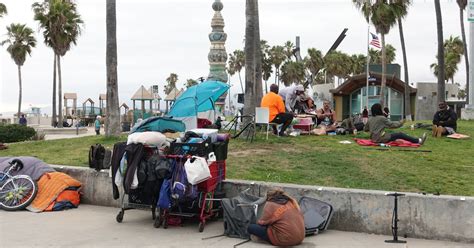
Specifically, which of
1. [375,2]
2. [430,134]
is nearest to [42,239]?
[430,134]

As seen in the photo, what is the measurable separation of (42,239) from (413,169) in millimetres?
6467

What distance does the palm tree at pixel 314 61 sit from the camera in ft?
262

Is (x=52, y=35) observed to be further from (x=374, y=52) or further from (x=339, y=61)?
(x=374, y=52)

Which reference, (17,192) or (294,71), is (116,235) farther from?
(294,71)

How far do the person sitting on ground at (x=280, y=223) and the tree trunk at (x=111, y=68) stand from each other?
11.1m

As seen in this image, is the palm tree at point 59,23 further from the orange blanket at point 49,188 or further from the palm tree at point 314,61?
the palm tree at point 314,61

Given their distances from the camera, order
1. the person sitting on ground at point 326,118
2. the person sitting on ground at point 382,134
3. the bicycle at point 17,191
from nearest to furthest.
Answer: the bicycle at point 17,191 → the person sitting on ground at point 382,134 → the person sitting on ground at point 326,118

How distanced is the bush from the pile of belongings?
42.3 feet

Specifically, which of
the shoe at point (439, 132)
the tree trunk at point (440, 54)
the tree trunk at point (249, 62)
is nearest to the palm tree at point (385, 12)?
the tree trunk at point (440, 54)

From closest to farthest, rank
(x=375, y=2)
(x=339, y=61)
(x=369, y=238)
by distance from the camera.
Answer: (x=369, y=238)
(x=375, y=2)
(x=339, y=61)

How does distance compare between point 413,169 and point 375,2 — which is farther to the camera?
point 375,2

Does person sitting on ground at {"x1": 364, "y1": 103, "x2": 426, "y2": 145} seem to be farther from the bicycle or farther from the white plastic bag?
the bicycle

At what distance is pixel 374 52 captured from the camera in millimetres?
76250

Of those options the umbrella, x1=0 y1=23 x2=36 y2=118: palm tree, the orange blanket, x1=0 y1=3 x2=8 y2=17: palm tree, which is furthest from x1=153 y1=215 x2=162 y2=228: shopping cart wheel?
x1=0 y1=23 x2=36 y2=118: palm tree
